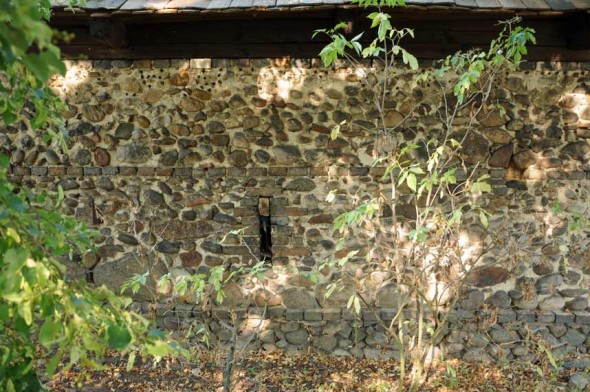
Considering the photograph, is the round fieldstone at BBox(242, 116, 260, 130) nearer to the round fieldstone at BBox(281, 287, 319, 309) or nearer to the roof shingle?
the roof shingle

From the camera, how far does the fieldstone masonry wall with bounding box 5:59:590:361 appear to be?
4043 millimetres

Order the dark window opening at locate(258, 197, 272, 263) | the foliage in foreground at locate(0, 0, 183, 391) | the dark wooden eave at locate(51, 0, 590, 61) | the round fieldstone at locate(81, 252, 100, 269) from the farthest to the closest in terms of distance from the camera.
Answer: the round fieldstone at locate(81, 252, 100, 269) < the dark window opening at locate(258, 197, 272, 263) < the dark wooden eave at locate(51, 0, 590, 61) < the foliage in foreground at locate(0, 0, 183, 391)

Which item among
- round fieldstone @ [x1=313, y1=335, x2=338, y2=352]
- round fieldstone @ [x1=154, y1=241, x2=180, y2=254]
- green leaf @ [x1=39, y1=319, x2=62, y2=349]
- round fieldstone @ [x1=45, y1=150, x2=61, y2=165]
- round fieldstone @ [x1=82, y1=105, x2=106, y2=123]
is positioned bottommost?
round fieldstone @ [x1=313, y1=335, x2=338, y2=352]

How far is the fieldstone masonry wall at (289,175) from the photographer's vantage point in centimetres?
404

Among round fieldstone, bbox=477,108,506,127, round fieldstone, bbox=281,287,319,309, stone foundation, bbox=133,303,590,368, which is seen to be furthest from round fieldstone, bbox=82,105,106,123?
round fieldstone, bbox=477,108,506,127

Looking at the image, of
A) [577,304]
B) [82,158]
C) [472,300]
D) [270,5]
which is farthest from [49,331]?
[577,304]

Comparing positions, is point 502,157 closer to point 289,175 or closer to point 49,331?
point 289,175

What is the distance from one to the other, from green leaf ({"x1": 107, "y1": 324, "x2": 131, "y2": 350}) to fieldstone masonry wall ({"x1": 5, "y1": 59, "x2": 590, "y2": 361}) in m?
2.87

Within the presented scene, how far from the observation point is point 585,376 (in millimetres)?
3945

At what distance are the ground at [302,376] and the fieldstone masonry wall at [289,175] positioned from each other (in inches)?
6.2

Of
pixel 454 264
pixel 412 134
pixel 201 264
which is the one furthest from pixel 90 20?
pixel 454 264

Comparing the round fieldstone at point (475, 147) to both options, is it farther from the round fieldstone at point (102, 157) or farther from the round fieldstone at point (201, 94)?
the round fieldstone at point (102, 157)

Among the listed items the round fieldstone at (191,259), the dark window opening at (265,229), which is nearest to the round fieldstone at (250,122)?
the dark window opening at (265,229)

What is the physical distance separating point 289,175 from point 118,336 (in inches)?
117
